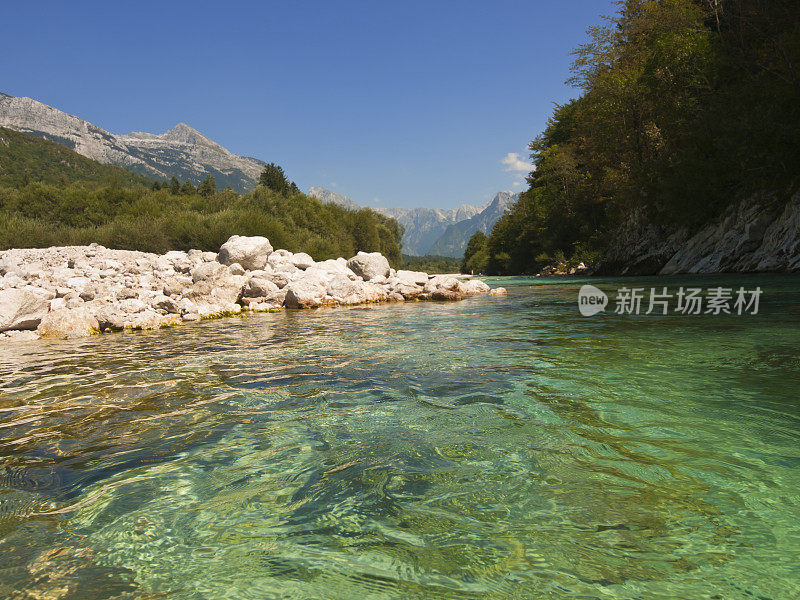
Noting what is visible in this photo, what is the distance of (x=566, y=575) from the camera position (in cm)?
142

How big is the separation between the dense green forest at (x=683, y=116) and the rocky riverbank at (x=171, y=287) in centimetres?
1150

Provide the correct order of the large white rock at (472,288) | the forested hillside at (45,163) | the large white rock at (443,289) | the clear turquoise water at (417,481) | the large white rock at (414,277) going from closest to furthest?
the clear turquoise water at (417,481) < the large white rock at (443,289) < the large white rock at (472,288) < the large white rock at (414,277) < the forested hillside at (45,163)

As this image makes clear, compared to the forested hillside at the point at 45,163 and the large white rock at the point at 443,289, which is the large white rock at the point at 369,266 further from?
the forested hillside at the point at 45,163

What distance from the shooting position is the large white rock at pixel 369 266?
61.0 ft

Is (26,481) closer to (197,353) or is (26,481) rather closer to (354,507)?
(354,507)

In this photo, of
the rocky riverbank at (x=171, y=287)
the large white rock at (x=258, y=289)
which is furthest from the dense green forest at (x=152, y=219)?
the large white rock at (x=258, y=289)

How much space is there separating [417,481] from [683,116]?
90.4 feet

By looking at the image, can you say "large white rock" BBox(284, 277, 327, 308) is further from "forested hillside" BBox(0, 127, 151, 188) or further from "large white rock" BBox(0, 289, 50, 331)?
"forested hillside" BBox(0, 127, 151, 188)

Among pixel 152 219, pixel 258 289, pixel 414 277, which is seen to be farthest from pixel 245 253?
pixel 152 219

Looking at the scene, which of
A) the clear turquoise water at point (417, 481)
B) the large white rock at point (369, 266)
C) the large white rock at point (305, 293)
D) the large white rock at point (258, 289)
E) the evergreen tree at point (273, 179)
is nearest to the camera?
the clear turquoise water at point (417, 481)

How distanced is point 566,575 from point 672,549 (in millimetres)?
427

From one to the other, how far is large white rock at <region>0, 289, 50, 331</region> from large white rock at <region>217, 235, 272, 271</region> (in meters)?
7.51

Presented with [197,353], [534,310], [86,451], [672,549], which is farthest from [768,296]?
[86,451]

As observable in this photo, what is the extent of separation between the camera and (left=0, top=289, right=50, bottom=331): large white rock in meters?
9.13
